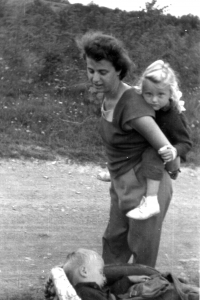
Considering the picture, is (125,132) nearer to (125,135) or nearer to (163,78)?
(125,135)

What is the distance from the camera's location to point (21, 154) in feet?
20.7

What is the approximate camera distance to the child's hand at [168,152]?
3303mm

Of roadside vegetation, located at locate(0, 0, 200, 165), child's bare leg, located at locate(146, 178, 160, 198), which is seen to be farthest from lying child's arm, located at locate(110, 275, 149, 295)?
roadside vegetation, located at locate(0, 0, 200, 165)

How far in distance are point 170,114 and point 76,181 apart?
2646mm

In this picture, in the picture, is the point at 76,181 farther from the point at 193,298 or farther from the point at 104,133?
the point at 193,298

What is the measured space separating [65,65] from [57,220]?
3.54m

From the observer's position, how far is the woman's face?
3457 millimetres

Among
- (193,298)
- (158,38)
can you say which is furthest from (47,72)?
(193,298)

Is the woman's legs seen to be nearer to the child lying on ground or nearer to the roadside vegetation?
the child lying on ground

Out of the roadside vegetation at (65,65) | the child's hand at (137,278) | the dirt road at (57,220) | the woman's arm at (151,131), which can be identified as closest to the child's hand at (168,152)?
the woman's arm at (151,131)

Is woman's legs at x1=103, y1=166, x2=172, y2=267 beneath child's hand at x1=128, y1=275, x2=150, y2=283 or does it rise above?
above

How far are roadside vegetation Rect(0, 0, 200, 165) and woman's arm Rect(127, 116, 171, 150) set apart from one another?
10.2 feet

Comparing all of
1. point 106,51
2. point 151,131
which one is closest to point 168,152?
point 151,131

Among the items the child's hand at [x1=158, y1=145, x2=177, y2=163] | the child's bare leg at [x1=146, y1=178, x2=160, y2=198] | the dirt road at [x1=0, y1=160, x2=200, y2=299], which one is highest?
the child's hand at [x1=158, y1=145, x2=177, y2=163]
